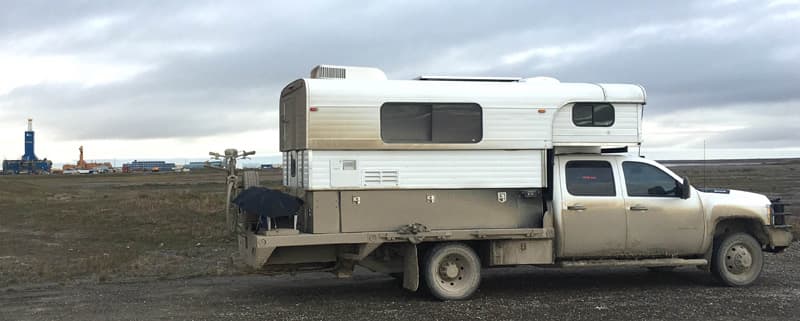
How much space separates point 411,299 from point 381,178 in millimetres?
1602

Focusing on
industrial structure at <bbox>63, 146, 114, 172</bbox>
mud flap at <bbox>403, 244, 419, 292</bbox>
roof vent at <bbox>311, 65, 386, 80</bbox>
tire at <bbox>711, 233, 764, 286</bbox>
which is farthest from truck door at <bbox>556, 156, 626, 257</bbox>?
industrial structure at <bbox>63, 146, 114, 172</bbox>

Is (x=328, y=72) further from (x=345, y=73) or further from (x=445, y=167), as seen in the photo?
(x=445, y=167)

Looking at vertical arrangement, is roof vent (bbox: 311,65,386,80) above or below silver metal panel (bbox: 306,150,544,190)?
above

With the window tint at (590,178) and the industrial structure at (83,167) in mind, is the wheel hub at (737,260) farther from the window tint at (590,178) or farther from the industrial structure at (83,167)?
the industrial structure at (83,167)

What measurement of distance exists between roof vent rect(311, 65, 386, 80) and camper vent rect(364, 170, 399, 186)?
1.24m

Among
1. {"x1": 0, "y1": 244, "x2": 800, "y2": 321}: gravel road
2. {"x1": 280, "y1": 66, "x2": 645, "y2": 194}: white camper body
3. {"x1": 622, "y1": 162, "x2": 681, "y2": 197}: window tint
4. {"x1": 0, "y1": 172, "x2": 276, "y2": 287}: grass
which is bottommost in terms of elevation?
{"x1": 0, "y1": 244, "x2": 800, "y2": 321}: gravel road

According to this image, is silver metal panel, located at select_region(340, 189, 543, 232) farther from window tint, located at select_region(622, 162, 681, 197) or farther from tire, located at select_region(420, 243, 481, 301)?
window tint, located at select_region(622, 162, 681, 197)

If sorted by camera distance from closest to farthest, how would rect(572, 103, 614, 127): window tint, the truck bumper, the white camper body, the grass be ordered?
the white camper body
rect(572, 103, 614, 127): window tint
the truck bumper
the grass

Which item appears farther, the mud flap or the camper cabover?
the mud flap

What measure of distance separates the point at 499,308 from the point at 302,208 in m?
2.62

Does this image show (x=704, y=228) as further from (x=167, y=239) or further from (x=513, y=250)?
(x=167, y=239)

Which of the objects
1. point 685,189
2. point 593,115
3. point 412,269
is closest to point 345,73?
point 412,269

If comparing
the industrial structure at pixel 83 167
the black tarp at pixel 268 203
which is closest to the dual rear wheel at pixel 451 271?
the black tarp at pixel 268 203

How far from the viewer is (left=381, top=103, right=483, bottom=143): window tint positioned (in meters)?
8.72
